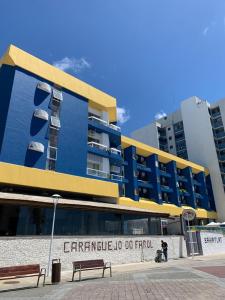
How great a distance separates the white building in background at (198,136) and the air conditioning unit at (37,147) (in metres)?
45.6

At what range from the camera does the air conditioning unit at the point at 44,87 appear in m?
30.7

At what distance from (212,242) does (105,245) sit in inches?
598

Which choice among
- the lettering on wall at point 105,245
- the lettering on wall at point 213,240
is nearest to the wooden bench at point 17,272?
the lettering on wall at point 105,245

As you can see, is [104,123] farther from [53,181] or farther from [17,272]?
[17,272]

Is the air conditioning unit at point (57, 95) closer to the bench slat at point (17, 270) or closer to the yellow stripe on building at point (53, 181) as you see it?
the yellow stripe on building at point (53, 181)

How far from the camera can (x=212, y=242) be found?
3062 centimetres

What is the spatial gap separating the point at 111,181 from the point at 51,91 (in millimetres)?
13116

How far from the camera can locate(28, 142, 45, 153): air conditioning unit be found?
27578 mm

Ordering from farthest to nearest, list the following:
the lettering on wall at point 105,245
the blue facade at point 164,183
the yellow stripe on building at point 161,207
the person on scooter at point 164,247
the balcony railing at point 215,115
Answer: the balcony railing at point 215,115 < the blue facade at point 164,183 < the yellow stripe on building at point 161,207 < the person on scooter at point 164,247 < the lettering on wall at point 105,245

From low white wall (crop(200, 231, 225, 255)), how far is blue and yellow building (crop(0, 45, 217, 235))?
17.8 feet

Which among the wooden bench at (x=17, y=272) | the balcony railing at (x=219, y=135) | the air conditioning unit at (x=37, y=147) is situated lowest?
the wooden bench at (x=17, y=272)

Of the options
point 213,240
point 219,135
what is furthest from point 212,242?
point 219,135

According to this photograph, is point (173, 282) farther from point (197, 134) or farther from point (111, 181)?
point (197, 134)

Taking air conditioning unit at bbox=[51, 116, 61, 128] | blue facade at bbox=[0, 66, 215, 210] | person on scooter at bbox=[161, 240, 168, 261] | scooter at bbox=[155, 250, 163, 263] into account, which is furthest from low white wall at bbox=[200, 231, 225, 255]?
air conditioning unit at bbox=[51, 116, 61, 128]
